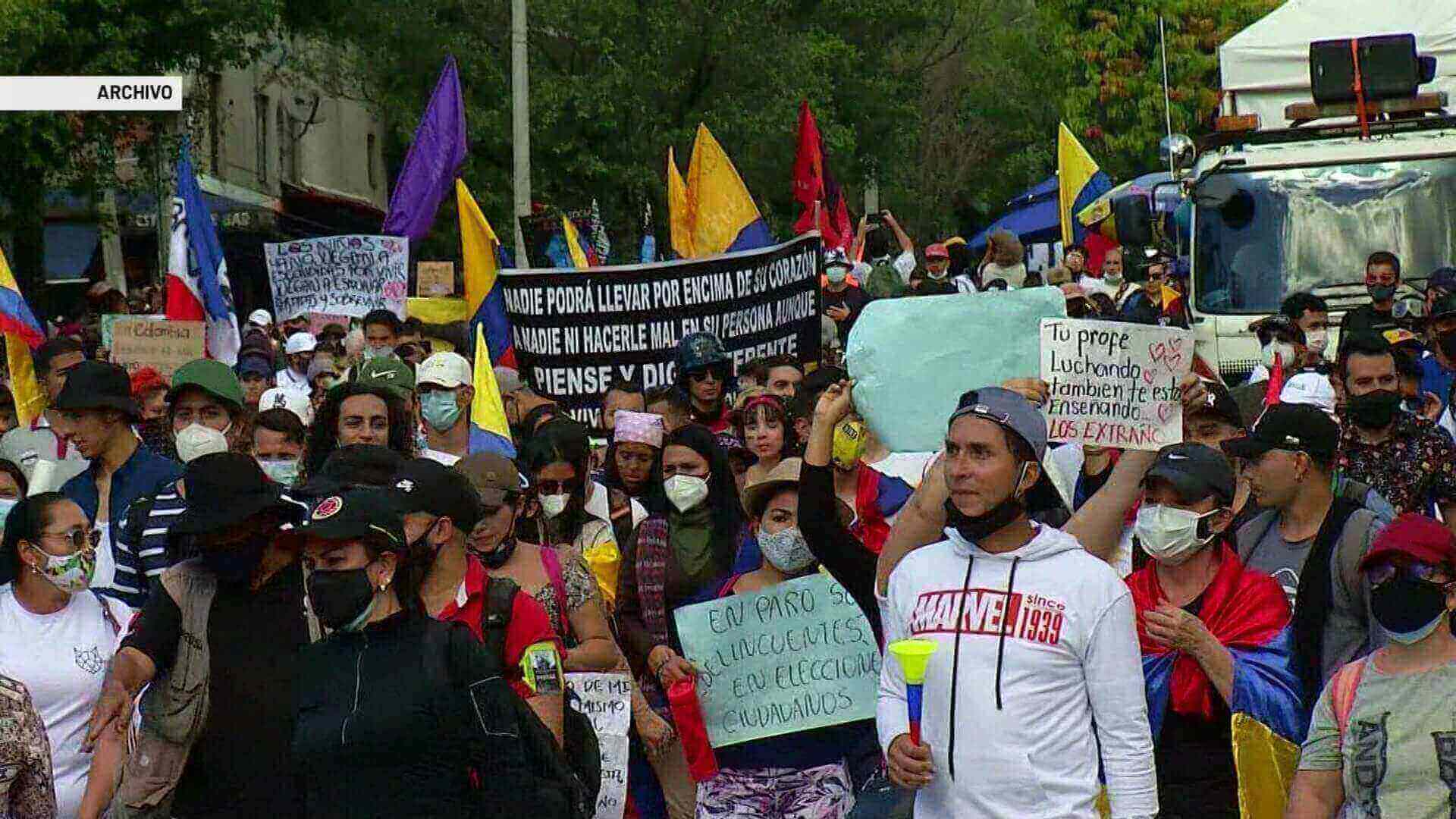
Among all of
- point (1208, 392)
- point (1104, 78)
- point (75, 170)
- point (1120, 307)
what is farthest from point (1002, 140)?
point (1208, 392)

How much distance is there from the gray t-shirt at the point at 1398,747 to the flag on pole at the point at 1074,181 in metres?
15.7

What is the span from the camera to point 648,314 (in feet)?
38.4

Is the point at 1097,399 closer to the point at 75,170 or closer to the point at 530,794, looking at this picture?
the point at 530,794

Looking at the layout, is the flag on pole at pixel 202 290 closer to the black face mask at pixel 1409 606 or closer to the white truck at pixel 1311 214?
the white truck at pixel 1311 214

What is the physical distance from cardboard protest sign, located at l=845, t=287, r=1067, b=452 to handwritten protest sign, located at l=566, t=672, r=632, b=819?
4.27ft

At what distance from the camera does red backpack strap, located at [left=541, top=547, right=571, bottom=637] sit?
21.9 feet

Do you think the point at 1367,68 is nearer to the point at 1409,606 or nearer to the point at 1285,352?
the point at 1285,352

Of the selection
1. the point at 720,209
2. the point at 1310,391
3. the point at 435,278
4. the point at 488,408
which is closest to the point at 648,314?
the point at 488,408

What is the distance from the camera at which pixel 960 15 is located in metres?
43.6

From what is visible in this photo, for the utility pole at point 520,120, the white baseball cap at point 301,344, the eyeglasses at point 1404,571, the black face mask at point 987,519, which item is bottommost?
the eyeglasses at point 1404,571

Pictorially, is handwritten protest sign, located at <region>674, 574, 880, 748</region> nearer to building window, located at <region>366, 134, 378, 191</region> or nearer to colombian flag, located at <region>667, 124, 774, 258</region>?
colombian flag, located at <region>667, 124, 774, 258</region>

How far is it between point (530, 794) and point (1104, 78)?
35452 mm

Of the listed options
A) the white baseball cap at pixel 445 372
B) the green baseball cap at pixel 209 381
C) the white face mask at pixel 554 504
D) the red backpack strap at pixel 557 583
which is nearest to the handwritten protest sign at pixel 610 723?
the red backpack strap at pixel 557 583

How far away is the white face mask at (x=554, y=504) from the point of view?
26.4 ft
